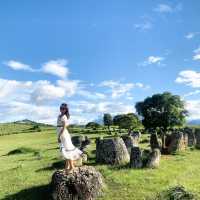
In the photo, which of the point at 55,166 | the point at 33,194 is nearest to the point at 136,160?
the point at 55,166

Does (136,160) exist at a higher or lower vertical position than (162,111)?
lower

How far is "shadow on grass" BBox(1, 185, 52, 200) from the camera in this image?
24336 mm

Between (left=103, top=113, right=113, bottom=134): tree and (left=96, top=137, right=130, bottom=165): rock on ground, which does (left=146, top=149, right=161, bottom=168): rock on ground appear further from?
(left=103, top=113, right=113, bottom=134): tree

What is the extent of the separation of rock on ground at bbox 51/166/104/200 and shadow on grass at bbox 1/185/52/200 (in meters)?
0.84

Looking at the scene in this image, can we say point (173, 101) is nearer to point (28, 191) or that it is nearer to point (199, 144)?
point (199, 144)

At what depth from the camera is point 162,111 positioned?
118 m

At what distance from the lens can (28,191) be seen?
25172mm

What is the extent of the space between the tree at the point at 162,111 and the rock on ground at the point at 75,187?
89.5 metres

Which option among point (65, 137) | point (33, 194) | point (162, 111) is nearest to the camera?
point (65, 137)

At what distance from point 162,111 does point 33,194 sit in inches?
3768

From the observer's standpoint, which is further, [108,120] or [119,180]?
[108,120]

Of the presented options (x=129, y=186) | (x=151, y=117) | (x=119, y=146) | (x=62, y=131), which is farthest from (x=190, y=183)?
(x=151, y=117)

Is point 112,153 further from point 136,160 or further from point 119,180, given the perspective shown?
point 119,180

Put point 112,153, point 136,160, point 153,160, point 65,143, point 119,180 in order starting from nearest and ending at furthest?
point 65,143, point 119,180, point 136,160, point 153,160, point 112,153
